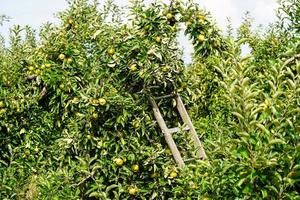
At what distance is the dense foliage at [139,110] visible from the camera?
2.66 metres

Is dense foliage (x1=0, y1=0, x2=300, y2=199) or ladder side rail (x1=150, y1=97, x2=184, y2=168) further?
ladder side rail (x1=150, y1=97, x2=184, y2=168)

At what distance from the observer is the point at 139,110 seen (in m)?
4.76

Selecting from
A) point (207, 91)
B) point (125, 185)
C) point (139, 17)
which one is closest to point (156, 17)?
point (139, 17)

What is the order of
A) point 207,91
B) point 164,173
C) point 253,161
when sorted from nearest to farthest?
point 253,161, point 164,173, point 207,91

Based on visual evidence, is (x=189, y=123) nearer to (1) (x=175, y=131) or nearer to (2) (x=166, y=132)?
(1) (x=175, y=131)

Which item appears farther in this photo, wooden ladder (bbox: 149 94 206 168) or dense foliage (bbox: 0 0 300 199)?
wooden ladder (bbox: 149 94 206 168)

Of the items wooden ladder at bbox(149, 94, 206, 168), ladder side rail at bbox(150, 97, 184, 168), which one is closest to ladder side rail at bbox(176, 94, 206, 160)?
wooden ladder at bbox(149, 94, 206, 168)

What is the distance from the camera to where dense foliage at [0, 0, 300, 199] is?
266cm

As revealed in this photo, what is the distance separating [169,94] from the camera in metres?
4.99

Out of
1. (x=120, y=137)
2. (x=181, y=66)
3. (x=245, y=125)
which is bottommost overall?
(x=245, y=125)

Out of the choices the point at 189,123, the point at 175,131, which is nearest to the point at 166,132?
the point at 175,131

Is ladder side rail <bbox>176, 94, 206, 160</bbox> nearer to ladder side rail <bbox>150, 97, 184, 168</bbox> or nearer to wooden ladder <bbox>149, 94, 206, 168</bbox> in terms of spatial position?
wooden ladder <bbox>149, 94, 206, 168</bbox>

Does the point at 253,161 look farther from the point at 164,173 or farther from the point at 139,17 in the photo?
the point at 139,17

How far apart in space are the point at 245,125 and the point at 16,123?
4293 millimetres
